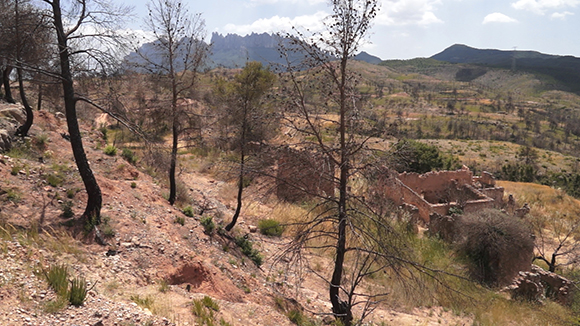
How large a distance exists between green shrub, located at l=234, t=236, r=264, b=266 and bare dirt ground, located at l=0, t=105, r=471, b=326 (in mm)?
215

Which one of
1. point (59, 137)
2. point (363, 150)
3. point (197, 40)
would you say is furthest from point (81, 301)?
point (59, 137)

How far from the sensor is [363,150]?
555 cm

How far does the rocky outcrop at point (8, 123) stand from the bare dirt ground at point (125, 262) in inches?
23.3

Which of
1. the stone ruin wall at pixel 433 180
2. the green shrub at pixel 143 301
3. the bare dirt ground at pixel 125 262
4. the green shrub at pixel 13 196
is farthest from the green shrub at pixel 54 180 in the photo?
the stone ruin wall at pixel 433 180

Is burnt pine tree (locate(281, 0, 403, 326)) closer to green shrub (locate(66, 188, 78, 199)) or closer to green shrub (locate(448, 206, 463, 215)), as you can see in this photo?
green shrub (locate(66, 188, 78, 199))

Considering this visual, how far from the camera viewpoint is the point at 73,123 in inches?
250

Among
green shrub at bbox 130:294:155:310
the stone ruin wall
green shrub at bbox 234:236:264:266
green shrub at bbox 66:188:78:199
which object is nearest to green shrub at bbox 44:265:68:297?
green shrub at bbox 130:294:155:310

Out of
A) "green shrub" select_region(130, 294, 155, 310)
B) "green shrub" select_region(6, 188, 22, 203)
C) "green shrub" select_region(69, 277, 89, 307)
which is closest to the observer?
"green shrub" select_region(69, 277, 89, 307)

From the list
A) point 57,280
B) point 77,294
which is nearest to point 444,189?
point 77,294

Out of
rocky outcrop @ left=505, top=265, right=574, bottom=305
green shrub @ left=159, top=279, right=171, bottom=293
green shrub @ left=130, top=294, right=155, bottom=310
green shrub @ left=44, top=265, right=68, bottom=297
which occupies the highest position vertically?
green shrub @ left=44, top=265, right=68, bottom=297

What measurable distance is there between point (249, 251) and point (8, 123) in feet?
26.9

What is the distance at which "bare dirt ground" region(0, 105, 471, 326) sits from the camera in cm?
438

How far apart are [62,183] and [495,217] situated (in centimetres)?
1472

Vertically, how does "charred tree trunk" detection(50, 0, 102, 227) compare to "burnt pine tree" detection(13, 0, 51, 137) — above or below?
below
